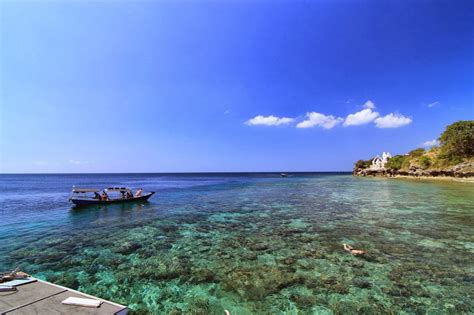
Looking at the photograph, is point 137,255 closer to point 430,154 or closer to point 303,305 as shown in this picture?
point 303,305

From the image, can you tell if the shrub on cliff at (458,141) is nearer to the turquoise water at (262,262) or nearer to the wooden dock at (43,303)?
the turquoise water at (262,262)

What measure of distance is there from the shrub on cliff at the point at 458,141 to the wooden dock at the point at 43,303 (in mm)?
85422

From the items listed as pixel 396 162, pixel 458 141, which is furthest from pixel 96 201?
pixel 396 162

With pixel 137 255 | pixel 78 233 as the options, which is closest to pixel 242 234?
pixel 137 255

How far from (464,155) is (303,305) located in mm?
83734

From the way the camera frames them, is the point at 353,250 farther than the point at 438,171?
No

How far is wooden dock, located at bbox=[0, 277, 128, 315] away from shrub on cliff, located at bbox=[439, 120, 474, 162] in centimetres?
8542

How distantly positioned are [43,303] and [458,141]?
288ft

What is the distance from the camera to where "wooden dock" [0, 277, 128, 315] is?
500 cm

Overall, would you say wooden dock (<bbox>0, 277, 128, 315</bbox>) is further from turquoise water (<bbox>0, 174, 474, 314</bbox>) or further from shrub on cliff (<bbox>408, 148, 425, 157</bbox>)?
shrub on cliff (<bbox>408, 148, 425, 157</bbox>)

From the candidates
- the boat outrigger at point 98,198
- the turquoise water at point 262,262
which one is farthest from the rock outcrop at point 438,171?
the boat outrigger at point 98,198

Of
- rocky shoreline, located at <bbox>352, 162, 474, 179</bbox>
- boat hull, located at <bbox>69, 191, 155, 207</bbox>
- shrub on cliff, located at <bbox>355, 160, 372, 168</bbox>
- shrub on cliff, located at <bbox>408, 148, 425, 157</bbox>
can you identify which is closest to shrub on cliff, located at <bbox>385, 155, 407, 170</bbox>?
rocky shoreline, located at <bbox>352, 162, 474, 179</bbox>

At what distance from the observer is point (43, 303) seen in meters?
5.39

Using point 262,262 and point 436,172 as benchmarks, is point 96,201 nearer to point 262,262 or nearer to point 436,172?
point 262,262
